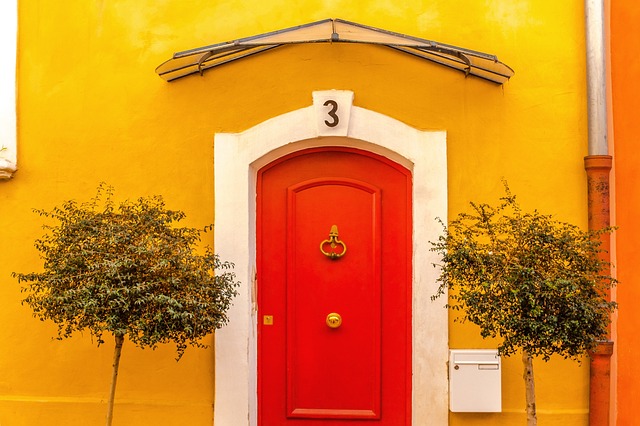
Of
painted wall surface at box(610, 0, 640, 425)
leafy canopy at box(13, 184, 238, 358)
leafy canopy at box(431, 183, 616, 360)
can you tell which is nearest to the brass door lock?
leafy canopy at box(13, 184, 238, 358)

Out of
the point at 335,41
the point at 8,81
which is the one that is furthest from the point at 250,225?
the point at 8,81

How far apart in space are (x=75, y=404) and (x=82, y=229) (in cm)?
167

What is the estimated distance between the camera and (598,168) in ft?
18.0

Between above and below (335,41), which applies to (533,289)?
below

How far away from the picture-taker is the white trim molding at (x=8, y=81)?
5801mm

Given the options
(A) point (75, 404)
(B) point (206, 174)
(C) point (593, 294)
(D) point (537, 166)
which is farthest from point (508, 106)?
(A) point (75, 404)

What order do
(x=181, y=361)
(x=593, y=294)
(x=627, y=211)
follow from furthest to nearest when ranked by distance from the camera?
(x=181, y=361) → (x=627, y=211) → (x=593, y=294)

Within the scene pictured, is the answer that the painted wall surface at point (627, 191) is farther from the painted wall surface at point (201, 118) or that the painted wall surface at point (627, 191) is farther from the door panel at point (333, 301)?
the door panel at point (333, 301)

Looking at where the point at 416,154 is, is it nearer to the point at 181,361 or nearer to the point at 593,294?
the point at 593,294

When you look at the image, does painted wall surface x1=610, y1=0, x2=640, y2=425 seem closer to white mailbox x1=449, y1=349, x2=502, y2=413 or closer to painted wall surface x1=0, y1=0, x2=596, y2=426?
painted wall surface x1=0, y1=0, x2=596, y2=426

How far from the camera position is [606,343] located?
17.7 feet

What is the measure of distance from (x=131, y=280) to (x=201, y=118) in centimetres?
163

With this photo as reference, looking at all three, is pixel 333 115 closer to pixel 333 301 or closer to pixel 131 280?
pixel 333 301

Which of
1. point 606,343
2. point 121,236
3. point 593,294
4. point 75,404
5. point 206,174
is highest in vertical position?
point 206,174
